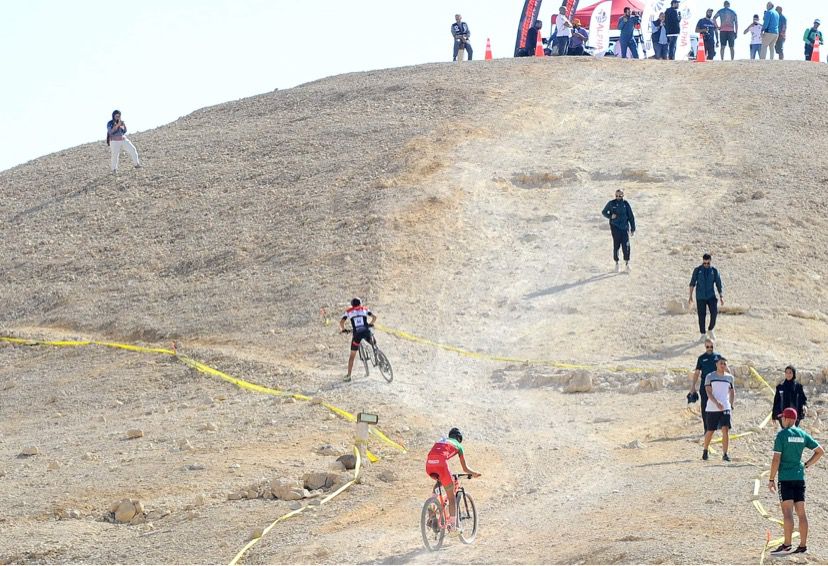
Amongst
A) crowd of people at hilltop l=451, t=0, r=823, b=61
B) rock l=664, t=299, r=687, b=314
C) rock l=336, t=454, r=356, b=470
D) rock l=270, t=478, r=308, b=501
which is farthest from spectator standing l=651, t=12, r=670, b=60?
rock l=270, t=478, r=308, b=501

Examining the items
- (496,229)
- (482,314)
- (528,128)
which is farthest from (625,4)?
(482,314)

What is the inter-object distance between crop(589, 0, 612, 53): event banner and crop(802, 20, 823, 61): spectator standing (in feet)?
19.6

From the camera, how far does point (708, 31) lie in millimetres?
39250

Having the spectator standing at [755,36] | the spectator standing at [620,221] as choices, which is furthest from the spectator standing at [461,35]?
the spectator standing at [620,221]

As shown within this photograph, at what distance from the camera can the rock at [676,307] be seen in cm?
2280

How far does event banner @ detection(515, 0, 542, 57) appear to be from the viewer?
41.5 m

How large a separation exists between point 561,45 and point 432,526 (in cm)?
2997

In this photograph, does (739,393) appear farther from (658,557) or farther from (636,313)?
(658,557)

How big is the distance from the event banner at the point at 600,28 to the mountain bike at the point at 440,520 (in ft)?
98.9

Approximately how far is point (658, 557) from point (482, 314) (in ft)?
40.7

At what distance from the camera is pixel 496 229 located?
27.4m

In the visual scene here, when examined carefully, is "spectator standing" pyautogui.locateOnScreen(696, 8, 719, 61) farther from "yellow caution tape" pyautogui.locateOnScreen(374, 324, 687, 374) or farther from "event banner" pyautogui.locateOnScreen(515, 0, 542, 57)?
"yellow caution tape" pyautogui.locateOnScreen(374, 324, 687, 374)

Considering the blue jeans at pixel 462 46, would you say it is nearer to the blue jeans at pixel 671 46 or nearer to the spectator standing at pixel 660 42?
the spectator standing at pixel 660 42

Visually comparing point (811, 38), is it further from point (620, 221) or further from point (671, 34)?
point (620, 221)
